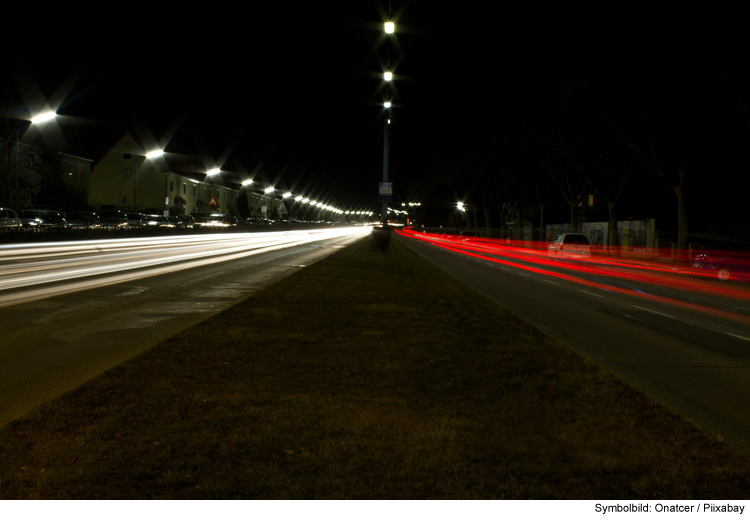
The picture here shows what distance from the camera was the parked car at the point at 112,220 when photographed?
4519 centimetres

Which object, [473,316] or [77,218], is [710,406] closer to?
[473,316]

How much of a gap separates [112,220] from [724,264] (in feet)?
136

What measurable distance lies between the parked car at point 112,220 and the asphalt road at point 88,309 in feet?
71.4

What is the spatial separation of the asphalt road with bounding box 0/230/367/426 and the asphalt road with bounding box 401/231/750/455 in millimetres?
6289

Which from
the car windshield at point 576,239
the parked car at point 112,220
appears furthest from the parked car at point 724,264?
the parked car at point 112,220

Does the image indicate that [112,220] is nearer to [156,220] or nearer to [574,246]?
[156,220]

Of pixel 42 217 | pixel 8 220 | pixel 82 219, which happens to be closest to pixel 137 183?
pixel 82 219

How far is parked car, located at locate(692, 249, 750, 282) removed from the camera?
26.0 m

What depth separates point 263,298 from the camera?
1266 centimetres

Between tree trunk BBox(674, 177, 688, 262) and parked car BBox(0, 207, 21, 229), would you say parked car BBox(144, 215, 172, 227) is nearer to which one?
parked car BBox(0, 207, 21, 229)

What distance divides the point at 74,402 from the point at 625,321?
10.5 meters

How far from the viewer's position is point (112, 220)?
1866 inches

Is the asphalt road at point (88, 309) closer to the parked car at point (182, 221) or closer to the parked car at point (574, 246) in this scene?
the parked car at point (574, 246)

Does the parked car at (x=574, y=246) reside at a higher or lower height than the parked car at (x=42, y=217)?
lower
